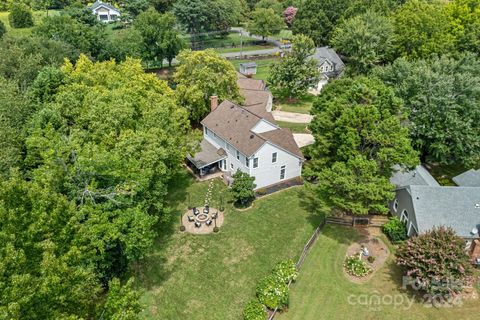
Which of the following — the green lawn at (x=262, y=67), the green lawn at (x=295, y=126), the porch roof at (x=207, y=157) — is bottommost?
the green lawn at (x=262, y=67)

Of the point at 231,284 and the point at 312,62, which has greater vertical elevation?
the point at 312,62

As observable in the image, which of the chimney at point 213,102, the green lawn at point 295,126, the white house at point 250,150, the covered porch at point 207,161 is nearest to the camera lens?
Result: the white house at point 250,150

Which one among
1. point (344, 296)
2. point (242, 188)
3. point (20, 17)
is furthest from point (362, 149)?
point (20, 17)

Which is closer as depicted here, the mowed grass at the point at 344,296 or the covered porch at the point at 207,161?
the mowed grass at the point at 344,296

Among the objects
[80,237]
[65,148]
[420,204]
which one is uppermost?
[65,148]

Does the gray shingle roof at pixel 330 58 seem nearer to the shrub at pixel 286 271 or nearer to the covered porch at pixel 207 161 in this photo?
the covered porch at pixel 207 161

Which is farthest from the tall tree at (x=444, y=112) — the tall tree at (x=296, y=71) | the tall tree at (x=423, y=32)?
the tall tree at (x=296, y=71)

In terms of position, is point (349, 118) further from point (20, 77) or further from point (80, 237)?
point (20, 77)

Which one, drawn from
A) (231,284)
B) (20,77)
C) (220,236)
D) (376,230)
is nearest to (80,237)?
(231,284)
